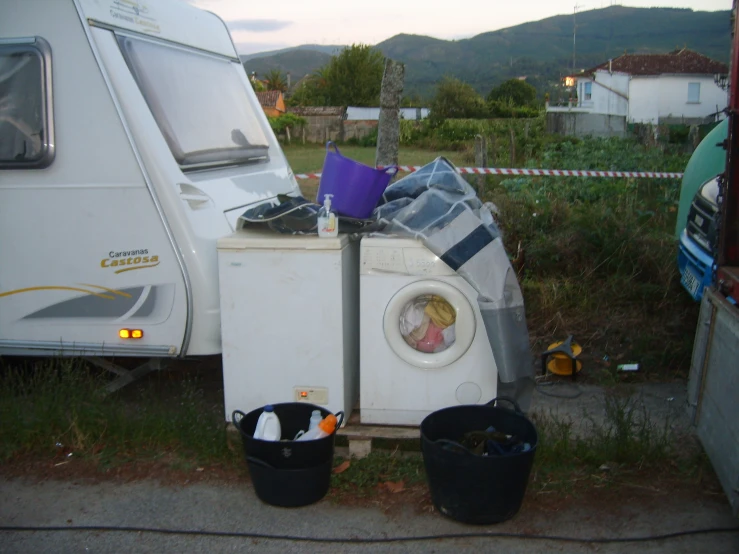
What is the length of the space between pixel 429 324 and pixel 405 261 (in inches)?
17.0

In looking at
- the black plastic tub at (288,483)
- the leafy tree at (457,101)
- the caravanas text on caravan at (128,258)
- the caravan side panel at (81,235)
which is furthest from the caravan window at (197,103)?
the leafy tree at (457,101)

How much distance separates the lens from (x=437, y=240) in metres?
3.80

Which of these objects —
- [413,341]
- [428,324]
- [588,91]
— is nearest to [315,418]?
[413,341]

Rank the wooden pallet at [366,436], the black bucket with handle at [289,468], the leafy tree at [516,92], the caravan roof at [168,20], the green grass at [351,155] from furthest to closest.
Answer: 1. the leafy tree at [516,92]
2. the green grass at [351,155]
3. the caravan roof at [168,20]
4. the wooden pallet at [366,436]
5. the black bucket with handle at [289,468]

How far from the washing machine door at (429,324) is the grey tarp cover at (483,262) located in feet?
0.46

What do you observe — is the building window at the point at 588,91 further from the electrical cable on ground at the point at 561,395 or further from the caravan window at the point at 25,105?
the caravan window at the point at 25,105

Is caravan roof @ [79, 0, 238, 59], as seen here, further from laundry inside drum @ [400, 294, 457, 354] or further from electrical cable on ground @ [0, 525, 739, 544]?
electrical cable on ground @ [0, 525, 739, 544]

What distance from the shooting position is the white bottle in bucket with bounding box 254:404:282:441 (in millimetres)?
3666

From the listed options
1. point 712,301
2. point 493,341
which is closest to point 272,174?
point 493,341

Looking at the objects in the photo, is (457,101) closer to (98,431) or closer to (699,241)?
(699,241)

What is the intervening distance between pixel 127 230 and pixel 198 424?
122 centimetres

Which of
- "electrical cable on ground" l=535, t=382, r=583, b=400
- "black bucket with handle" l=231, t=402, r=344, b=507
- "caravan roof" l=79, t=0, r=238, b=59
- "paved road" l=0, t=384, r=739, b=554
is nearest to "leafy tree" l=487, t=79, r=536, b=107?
"caravan roof" l=79, t=0, r=238, b=59

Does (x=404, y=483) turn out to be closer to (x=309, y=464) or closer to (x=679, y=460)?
(x=309, y=464)

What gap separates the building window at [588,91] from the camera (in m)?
76.6
